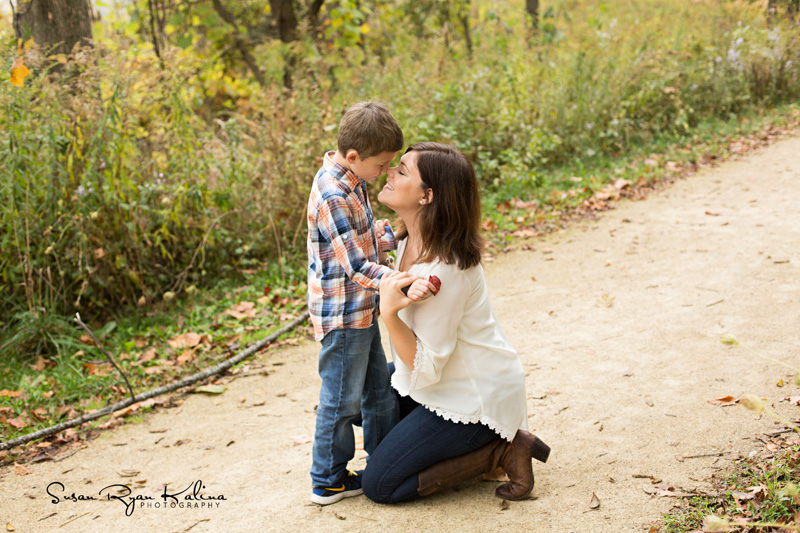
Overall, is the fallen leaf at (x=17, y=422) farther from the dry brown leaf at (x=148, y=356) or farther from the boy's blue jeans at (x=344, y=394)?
the boy's blue jeans at (x=344, y=394)

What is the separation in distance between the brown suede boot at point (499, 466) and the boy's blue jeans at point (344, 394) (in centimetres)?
35

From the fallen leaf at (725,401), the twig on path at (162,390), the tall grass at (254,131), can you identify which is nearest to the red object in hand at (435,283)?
the fallen leaf at (725,401)

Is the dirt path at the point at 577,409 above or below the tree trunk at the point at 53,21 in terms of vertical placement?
below

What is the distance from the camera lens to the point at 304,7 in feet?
40.9

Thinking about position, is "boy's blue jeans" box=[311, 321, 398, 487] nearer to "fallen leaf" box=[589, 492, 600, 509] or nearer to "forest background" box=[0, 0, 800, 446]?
"fallen leaf" box=[589, 492, 600, 509]

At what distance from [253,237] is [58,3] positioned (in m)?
2.62

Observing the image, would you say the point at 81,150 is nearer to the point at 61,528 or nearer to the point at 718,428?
the point at 61,528

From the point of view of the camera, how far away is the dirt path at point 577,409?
2740 mm

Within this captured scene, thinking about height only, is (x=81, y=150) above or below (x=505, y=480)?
above

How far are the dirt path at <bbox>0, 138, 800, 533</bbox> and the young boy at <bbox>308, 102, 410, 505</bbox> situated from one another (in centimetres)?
31

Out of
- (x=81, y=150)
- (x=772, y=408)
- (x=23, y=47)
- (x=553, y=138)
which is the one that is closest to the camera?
(x=772, y=408)

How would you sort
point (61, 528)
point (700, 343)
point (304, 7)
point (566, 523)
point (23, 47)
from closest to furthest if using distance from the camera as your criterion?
point (566, 523), point (61, 528), point (700, 343), point (23, 47), point (304, 7)

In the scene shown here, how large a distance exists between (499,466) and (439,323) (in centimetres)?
70

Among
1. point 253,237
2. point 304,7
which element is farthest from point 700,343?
point 304,7
